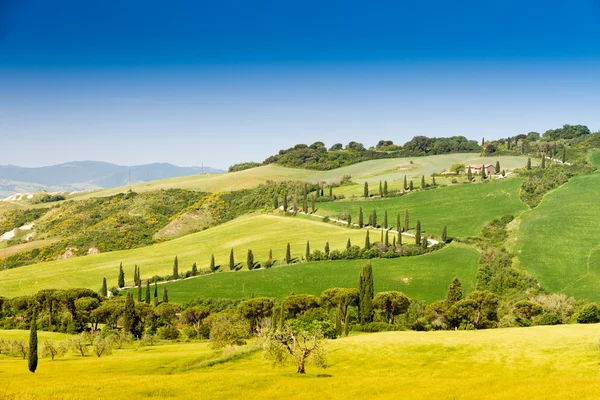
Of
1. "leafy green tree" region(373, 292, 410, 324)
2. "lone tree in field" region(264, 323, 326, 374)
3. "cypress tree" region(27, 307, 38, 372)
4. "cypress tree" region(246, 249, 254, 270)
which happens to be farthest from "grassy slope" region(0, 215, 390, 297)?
"lone tree in field" region(264, 323, 326, 374)

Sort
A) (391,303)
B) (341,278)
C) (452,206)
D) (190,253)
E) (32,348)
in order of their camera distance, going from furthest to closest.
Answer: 1. (452,206)
2. (190,253)
3. (341,278)
4. (391,303)
5. (32,348)

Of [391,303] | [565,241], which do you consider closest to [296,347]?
[391,303]

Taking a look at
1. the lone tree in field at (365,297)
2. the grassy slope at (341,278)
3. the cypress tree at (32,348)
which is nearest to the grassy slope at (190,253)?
the grassy slope at (341,278)

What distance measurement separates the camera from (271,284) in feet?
422

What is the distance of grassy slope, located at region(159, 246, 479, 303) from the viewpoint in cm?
12056

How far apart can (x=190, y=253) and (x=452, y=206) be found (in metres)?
81.6

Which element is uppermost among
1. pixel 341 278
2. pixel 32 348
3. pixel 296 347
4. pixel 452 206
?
pixel 452 206

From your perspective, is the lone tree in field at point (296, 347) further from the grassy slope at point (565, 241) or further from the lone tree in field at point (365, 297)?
the grassy slope at point (565, 241)

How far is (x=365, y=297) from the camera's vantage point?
317 feet

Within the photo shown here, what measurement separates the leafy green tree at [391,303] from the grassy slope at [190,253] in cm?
4574

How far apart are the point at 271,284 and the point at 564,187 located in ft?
324

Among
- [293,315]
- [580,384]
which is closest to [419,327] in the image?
[293,315]

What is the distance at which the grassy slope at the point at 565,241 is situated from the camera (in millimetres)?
110062

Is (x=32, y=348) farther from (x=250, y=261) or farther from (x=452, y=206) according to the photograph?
(x=452, y=206)
